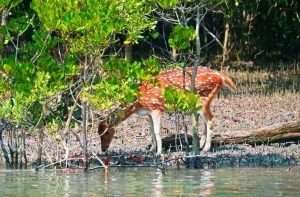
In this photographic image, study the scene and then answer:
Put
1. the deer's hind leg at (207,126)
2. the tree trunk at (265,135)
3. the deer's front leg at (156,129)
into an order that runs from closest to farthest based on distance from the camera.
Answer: the deer's front leg at (156,129), the tree trunk at (265,135), the deer's hind leg at (207,126)

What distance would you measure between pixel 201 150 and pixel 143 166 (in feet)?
4.77

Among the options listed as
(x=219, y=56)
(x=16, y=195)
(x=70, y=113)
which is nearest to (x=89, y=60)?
(x=70, y=113)

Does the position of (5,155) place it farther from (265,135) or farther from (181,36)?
(265,135)

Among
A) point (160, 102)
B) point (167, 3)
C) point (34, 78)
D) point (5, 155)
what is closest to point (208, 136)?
point (160, 102)

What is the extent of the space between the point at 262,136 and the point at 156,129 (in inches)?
59.0

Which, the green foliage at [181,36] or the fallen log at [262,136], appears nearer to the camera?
the green foliage at [181,36]

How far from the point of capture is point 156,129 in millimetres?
15875

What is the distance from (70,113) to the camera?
46.6 ft

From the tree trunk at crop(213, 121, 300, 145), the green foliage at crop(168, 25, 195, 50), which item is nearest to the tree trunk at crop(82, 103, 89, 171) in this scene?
the green foliage at crop(168, 25, 195, 50)

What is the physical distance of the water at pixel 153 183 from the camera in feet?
39.0

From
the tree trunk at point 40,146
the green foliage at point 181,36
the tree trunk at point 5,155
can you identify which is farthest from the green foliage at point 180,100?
the tree trunk at point 5,155

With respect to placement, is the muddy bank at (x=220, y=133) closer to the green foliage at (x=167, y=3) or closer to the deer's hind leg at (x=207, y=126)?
the deer's hind leg at (x=207, y=126)

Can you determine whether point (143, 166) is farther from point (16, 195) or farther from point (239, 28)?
point (239, 28)

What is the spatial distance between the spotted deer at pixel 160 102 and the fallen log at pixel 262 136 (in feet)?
0.70
